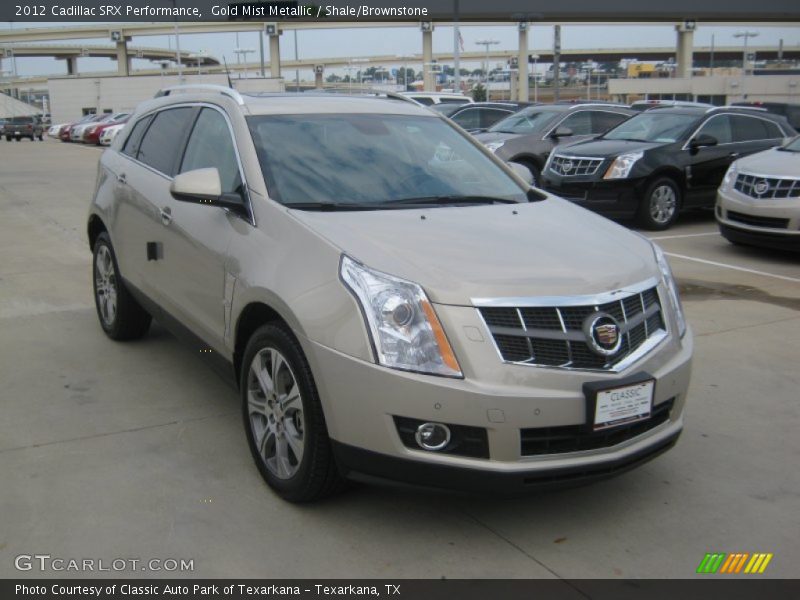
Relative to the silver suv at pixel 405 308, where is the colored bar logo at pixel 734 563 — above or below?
below

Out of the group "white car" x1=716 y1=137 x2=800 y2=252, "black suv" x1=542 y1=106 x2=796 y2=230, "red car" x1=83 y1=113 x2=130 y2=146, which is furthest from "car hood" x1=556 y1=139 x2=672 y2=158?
"red car" x1=83 y1=113 x2=130 y2=146

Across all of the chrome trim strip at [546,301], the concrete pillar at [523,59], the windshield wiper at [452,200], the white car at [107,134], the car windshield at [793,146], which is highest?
the concrete pillar at [523,59]

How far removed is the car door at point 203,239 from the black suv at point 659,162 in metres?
7.39

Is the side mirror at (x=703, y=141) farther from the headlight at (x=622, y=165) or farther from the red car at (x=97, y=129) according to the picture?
the red car at (x=97, y=129)

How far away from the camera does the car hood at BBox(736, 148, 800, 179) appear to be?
8938 millimetres

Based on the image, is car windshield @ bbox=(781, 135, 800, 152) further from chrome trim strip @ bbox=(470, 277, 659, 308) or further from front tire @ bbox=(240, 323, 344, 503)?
front tire @ bbox=(240, 323, 344, 503)

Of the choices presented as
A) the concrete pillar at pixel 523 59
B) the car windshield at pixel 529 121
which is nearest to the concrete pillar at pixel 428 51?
the concrete pillar at pixel 523 59

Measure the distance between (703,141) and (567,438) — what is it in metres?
9.38

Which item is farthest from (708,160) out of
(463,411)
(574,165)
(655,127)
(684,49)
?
(684,49)

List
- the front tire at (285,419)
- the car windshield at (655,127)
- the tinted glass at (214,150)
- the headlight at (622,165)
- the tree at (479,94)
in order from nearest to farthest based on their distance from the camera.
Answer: the front tire at (285,419) → the tinted glass at (214,150) → the headlight at (622,165) → the car windshield at (655,127) → the tree at (479,94)

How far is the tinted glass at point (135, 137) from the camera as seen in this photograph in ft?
18.9

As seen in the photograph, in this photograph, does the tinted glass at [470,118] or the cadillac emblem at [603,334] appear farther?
the tinted glass at [470,118]

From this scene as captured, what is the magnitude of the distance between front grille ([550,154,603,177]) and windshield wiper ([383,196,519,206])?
7226mm
